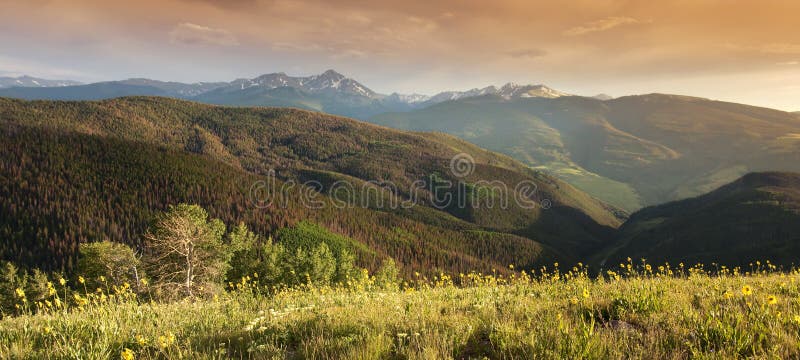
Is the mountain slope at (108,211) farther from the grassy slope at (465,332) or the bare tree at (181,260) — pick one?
the grassy slope at (465,332)

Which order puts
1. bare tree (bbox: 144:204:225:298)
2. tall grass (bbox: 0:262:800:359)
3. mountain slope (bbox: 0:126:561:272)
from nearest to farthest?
tall grass (bbox: 0:262:800:359) → bare tree (bbox: 144:204:225:298) → mountain slope (bbox: 0:126:561:272)

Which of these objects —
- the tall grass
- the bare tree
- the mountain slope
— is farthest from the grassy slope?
the mountain slope

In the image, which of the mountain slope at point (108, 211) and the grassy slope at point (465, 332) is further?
the mountain slope at point (108, 211)

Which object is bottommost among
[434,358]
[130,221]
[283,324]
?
[130,221]

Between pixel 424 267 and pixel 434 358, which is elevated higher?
pixel 434 358

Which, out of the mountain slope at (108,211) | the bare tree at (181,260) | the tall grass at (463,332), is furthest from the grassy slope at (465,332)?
the mountain slope at (108,211)

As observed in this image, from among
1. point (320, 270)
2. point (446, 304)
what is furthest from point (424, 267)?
point (446, 304)

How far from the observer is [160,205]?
582 feet

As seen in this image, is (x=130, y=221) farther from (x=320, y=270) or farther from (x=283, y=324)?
(x=283, y=324)

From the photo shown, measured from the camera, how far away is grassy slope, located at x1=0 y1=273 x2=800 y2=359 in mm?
4551

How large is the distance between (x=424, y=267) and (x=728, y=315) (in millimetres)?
178653

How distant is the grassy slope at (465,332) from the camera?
4.55m

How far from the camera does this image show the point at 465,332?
533cm

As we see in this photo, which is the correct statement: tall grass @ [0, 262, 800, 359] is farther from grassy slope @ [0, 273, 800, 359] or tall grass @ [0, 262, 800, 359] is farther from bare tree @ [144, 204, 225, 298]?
bare tree @ [144, 204, 225, 298]
